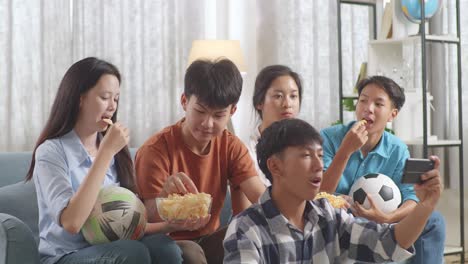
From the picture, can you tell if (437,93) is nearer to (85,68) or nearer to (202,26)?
(202,26)

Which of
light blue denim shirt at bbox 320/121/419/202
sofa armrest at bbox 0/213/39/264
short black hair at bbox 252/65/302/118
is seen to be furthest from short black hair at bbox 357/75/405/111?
sofa armrest at bbox 0/213/39/264

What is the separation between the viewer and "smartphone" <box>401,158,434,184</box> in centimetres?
200

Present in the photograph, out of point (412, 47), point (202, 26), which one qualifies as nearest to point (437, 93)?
point (412, 47)

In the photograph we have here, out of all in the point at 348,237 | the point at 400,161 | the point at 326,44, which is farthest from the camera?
the point at 326,44

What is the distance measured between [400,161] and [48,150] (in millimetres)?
1500

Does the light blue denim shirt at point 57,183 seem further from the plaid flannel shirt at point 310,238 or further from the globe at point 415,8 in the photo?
the globe at point 415,8

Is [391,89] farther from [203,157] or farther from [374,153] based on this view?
[203,157]

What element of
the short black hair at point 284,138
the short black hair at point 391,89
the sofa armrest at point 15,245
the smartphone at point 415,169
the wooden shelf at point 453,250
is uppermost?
the short black hair at point 391,89

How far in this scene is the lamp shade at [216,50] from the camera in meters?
4.63

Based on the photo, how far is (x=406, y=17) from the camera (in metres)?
4.41

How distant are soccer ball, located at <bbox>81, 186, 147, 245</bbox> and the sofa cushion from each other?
619 mm

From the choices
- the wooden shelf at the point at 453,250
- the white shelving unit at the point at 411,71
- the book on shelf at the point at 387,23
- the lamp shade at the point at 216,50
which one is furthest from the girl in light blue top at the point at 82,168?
the wooden shelf at the point at 453,250

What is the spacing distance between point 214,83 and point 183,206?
0.50 m

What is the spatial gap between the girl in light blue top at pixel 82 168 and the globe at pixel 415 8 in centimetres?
230
